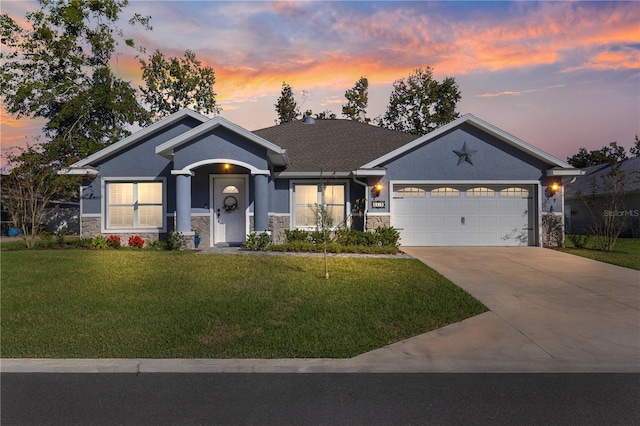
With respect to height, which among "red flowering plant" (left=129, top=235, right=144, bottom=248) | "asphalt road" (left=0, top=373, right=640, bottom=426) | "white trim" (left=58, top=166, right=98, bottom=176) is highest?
"white trim" (left=58, top=166, right=98, bottom=176)

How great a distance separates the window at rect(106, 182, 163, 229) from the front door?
227 cm

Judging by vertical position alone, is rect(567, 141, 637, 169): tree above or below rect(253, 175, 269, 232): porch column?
above

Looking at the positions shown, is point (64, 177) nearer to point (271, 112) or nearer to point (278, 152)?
point (278, 152)

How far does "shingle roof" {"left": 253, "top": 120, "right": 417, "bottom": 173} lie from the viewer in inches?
666

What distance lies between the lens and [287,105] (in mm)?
40500

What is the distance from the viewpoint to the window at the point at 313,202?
16484 millimetres

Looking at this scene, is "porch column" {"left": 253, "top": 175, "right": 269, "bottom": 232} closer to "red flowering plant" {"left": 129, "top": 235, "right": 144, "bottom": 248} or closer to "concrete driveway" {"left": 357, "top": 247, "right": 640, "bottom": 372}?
"red flowering plant" {"left": 129, "top": 235, "right": 144, "bottom": 248}

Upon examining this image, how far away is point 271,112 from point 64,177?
2620 centimetres

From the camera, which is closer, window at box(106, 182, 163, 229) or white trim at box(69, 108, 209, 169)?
white trim at box(69, 108, 209, 169)

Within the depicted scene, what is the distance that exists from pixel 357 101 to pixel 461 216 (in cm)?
2310

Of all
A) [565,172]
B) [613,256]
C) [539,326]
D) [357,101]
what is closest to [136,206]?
[539,326]

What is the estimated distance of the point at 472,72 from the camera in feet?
56.5

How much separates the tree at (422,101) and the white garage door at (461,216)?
1970 cm

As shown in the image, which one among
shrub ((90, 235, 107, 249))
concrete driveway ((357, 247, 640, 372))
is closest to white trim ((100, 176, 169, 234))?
shrub ((90, 235, 107, 249))
